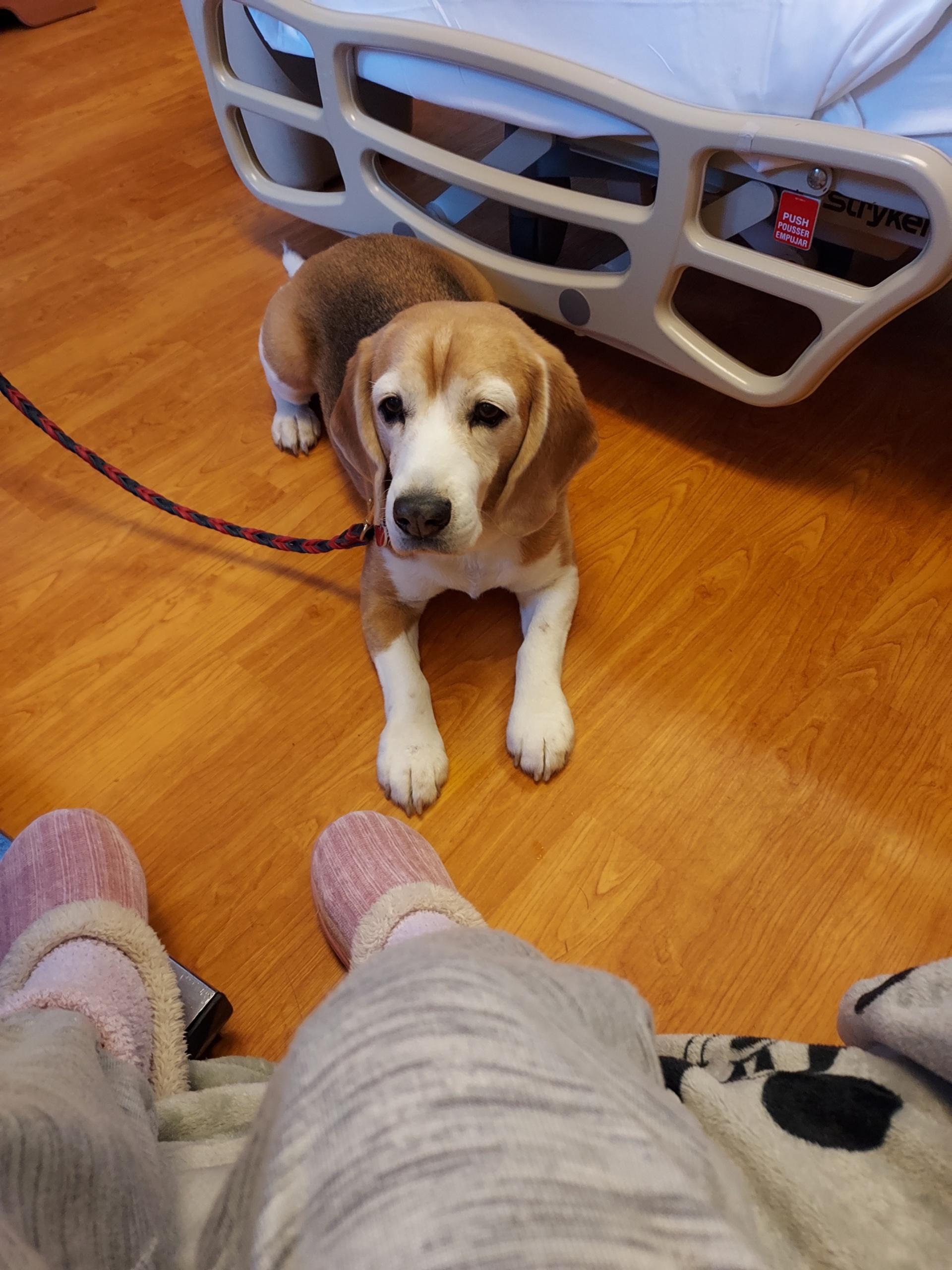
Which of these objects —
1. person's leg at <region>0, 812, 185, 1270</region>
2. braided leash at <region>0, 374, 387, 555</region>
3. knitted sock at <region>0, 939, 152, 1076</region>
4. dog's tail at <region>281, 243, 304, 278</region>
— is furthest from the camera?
dog's tail at <region>281, 243, 304, 278</region>

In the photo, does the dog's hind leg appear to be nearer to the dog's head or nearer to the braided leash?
the braided leash

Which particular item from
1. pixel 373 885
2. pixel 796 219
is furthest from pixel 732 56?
pixel 373 885

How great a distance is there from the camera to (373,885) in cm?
136

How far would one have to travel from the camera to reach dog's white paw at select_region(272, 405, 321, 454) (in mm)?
2236

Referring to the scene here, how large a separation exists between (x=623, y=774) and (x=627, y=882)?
8.6 inches

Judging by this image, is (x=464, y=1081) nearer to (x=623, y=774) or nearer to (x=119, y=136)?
(x=623, y=774)

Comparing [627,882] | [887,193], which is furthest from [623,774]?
[887,193]

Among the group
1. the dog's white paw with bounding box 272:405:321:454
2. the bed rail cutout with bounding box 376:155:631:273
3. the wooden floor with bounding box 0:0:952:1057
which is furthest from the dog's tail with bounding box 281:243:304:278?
the dog's white paw with bounding box 272:405:321:454

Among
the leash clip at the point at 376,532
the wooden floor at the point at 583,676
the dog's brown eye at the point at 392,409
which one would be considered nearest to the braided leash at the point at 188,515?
the leash clip at the point at 376,532

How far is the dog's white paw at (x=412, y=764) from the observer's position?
1574mm

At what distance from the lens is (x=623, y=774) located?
1.62m

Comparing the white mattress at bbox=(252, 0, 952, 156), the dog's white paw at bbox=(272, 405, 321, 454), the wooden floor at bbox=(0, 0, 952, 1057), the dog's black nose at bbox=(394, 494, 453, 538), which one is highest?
the white mattress at bbox=(252, 0, 952, 156)

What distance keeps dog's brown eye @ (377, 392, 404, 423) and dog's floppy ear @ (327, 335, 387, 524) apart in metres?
0.08

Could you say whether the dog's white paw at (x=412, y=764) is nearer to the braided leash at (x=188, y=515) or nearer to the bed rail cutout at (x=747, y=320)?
the braided leash at (x=188, y=515)
